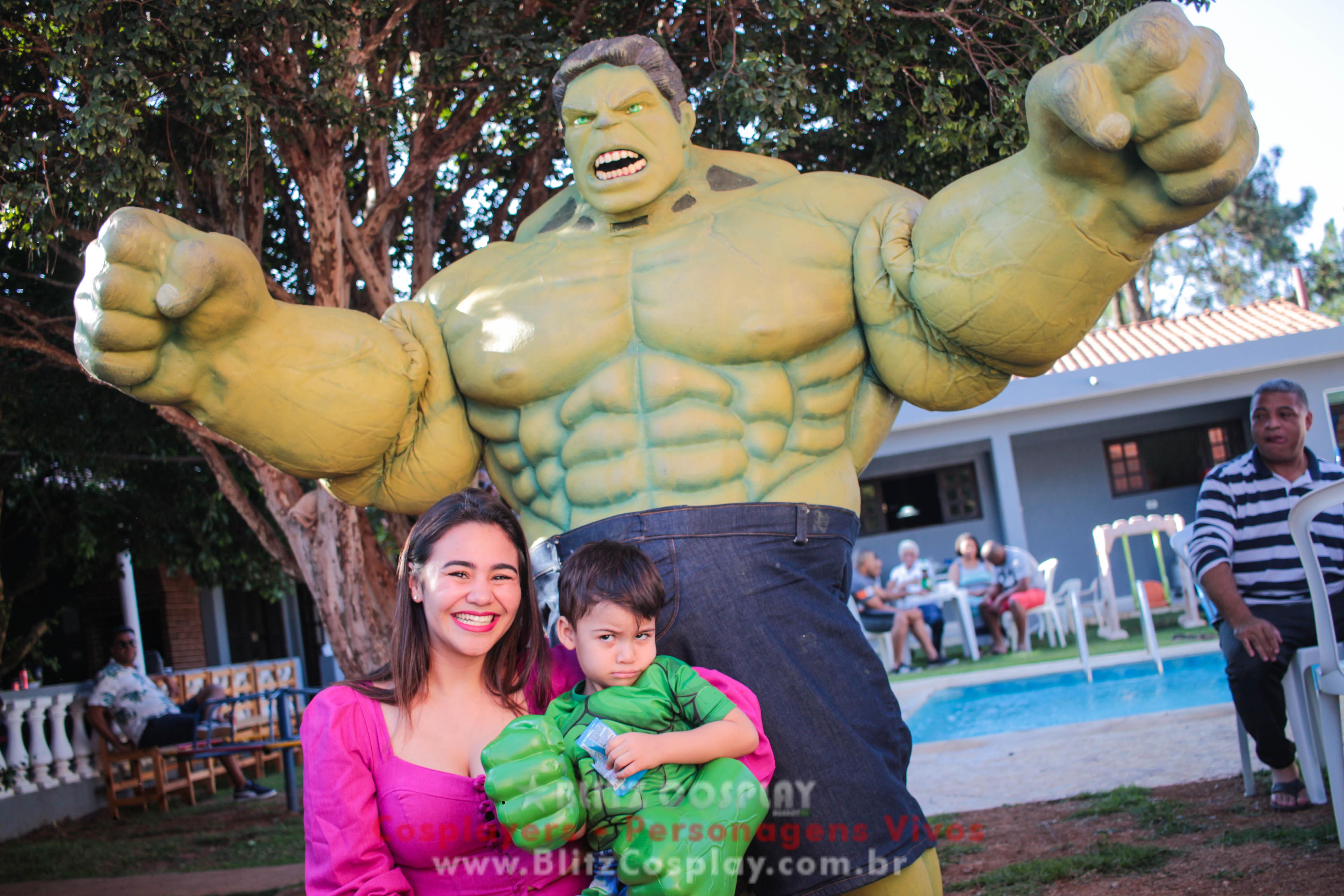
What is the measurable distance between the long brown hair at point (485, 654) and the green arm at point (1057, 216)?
2.94ft

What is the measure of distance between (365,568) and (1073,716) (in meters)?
4.62

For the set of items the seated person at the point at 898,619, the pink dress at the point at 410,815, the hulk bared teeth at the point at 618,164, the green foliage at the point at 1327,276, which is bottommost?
the seated person at the point at 898,619

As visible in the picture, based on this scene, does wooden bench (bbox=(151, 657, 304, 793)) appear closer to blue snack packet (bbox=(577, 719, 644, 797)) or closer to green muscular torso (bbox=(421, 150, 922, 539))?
green muscular torso (bbox=(421, 150, 922, 539))

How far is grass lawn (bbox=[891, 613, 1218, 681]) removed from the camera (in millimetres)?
9625

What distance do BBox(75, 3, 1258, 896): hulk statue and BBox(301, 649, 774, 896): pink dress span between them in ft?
0.77

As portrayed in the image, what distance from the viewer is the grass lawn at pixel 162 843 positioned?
6.23 meters

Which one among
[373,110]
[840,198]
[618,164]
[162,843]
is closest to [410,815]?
[618,164]

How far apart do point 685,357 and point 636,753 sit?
87 cm

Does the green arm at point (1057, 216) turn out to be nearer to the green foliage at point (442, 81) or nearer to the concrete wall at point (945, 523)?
the green foliage at point (442, 81)

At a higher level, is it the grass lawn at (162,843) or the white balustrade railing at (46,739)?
the white balustrade railing at (46,739)

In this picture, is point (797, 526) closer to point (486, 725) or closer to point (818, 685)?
point (818, 685)

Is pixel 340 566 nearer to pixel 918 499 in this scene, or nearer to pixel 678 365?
pixel 678 365

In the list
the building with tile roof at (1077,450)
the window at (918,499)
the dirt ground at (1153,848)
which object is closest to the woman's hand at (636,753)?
the dirt ground at (1153,848)

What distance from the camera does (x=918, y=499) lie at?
15.0 meters
